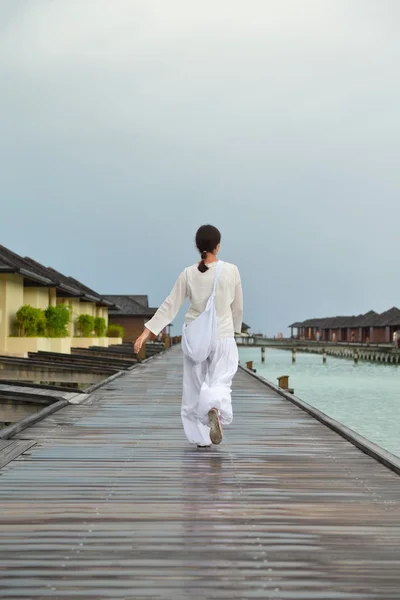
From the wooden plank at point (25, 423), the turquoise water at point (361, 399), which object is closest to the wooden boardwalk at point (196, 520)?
the wooden plank at point (25, 423)

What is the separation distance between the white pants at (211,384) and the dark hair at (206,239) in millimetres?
757

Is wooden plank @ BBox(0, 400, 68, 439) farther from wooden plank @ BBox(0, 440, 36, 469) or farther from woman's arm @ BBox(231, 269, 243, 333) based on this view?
woman's arm @ BBox(231, 269, 243, 333)

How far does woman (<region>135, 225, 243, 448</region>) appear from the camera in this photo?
6922 mm

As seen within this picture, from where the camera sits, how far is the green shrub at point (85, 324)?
133 ft

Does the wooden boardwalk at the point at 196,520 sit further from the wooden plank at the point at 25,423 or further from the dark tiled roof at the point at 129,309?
the dark tiled roof at the point at 129,309

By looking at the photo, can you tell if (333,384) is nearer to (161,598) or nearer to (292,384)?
(292,384)

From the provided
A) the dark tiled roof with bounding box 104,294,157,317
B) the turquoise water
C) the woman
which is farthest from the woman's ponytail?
the dark tiled roof with bounding box 104,294,157,317

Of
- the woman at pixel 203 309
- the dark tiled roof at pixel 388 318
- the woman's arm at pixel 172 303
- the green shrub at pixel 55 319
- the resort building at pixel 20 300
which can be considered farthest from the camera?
the dark tiled roof at pixel 388 318

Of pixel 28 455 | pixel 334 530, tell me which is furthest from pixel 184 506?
pixel 28 455

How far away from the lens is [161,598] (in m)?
3.44

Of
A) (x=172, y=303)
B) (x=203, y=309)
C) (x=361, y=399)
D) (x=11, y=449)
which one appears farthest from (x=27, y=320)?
(x=203, y=309)

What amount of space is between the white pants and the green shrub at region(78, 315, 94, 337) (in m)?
33.9

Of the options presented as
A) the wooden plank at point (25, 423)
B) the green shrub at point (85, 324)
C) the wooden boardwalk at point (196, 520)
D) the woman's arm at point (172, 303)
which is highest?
the green shrub at point (85, 324)

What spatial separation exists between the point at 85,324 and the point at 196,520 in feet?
120
